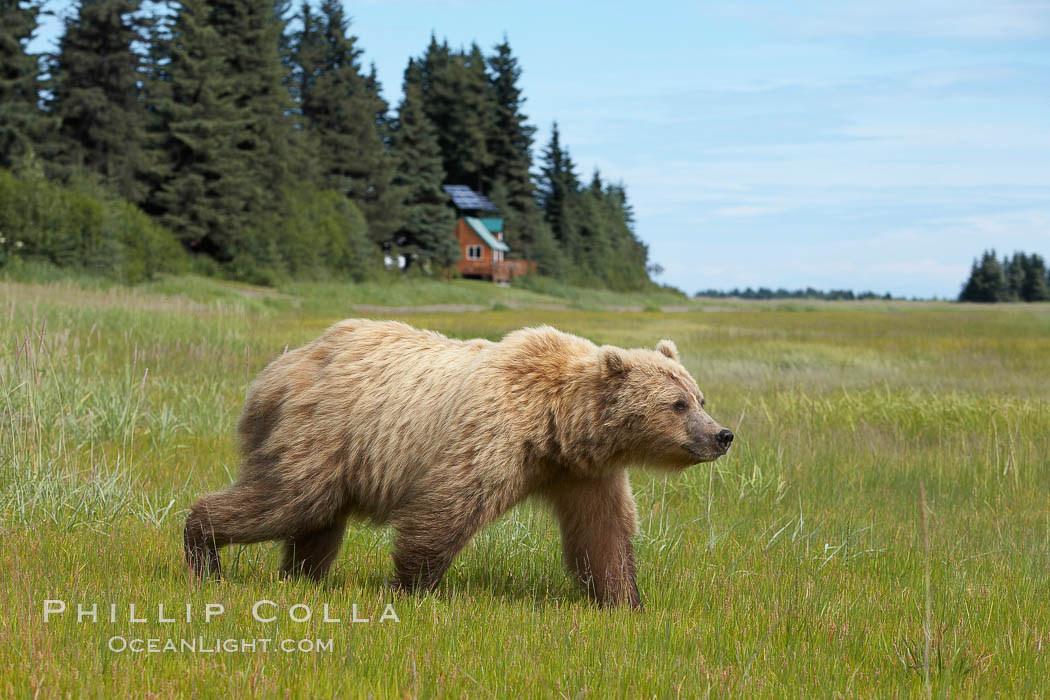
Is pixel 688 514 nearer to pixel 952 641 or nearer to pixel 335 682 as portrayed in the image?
pixel 952 641

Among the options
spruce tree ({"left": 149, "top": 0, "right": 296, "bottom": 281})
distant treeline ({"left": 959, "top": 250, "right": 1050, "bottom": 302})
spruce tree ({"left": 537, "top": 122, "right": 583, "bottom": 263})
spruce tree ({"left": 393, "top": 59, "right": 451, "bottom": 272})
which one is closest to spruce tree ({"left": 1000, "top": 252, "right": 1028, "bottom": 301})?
distant treeline ({"left": 959, "top": 250, "right": 1050, "bottom": 302})

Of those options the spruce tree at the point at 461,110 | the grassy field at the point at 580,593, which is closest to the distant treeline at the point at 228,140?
the spruce tree at the point at 461,110

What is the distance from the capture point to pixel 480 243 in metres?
74.2

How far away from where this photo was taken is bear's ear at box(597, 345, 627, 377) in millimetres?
4984

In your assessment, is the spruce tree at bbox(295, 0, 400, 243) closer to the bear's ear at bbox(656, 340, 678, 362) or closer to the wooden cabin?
the wooden cabin

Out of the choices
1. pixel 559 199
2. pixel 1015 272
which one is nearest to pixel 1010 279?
pixel 1015 272

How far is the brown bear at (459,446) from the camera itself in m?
4.72

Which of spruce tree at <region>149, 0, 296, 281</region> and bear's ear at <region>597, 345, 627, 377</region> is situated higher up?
spruce tree at <region>149, 0, 296, 281</region>

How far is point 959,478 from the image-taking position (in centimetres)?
912

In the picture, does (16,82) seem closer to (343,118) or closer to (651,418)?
(343,118)

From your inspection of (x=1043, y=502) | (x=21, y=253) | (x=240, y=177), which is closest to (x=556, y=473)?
(x=1043, y=502)

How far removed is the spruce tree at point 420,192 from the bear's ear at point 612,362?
59.1 meters

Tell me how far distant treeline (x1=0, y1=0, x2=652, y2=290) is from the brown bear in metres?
28.7

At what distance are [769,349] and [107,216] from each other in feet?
80.8
